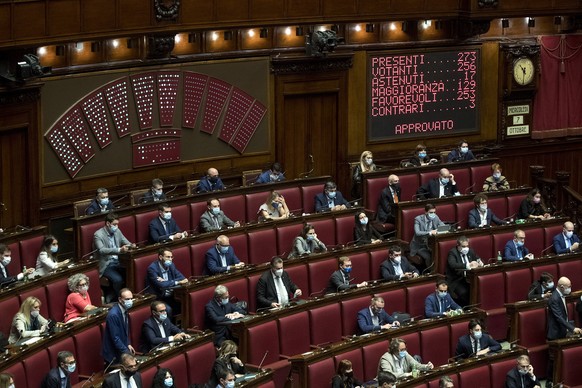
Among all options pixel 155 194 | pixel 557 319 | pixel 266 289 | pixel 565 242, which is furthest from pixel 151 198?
pixel 565 242

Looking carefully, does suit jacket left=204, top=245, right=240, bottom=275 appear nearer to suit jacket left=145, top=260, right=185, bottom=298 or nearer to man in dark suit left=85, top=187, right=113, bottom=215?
suit jacket left=145, top=260, right=185, bottom=298

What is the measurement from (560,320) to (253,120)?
167 inches

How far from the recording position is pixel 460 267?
1170cm

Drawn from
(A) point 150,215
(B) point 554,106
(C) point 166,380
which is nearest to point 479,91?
(B) point 554,106

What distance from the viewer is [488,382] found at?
396 inches

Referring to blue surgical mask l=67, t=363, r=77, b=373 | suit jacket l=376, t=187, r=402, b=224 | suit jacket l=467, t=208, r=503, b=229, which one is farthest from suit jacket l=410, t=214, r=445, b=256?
→ blue surgical mask l=67, t=363, r=77, b=373

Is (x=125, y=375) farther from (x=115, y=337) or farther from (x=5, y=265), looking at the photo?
(x=5, y=265)

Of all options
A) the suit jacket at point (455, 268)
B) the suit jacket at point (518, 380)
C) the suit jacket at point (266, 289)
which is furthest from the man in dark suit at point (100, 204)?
the suit jacket at point (518, 380)

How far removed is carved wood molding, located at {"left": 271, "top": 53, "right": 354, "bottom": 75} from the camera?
1374cm

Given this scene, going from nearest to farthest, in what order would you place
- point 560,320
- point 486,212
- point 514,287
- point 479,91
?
1. point 560,320
2. point 514,287
3. point 486,212
4. point 479,91

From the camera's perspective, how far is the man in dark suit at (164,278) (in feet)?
34.5

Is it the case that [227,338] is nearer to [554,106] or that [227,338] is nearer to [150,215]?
[150,215]

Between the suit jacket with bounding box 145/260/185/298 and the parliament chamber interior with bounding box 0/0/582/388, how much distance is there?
2 cm

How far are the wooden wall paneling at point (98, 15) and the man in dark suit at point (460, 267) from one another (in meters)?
3.71
